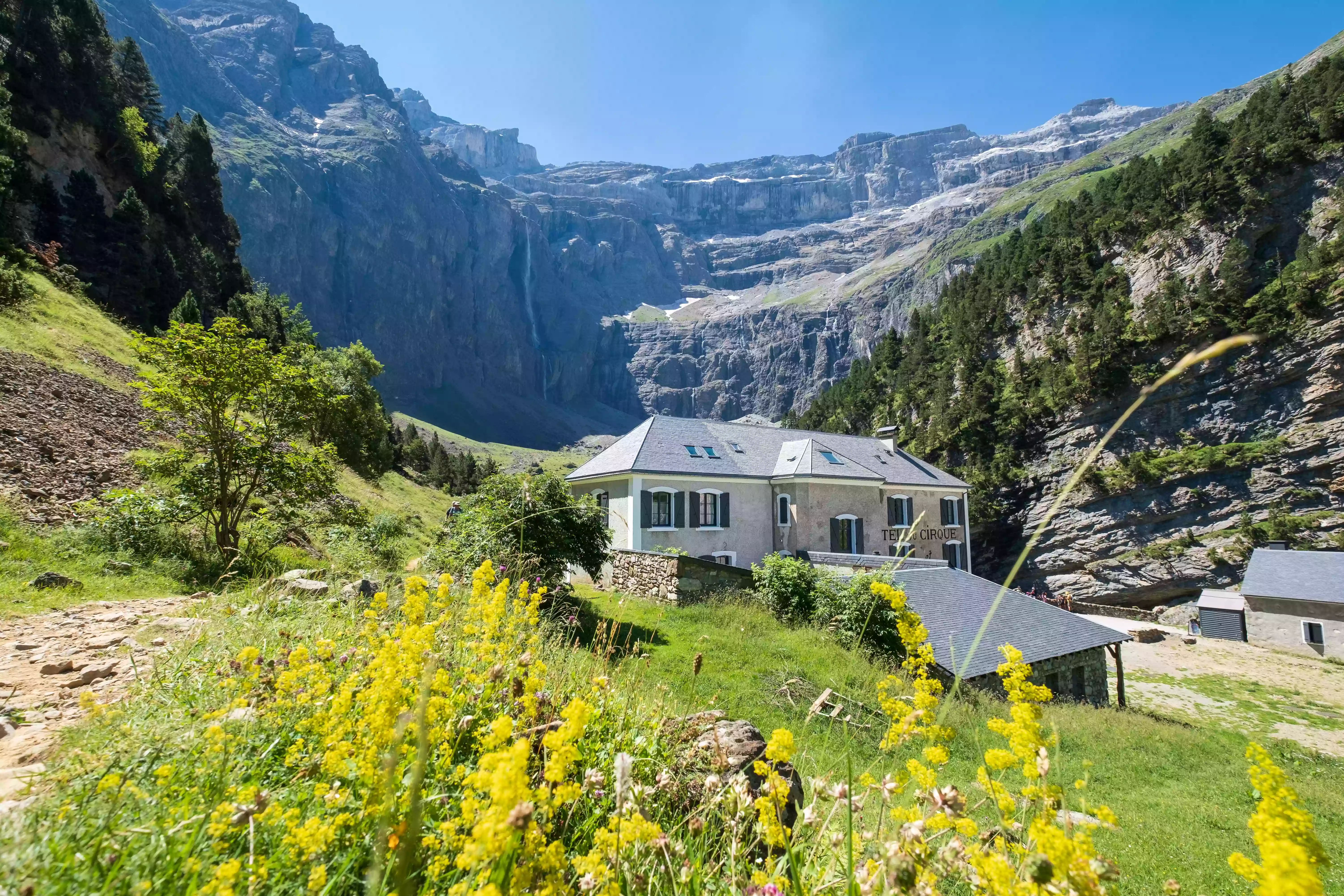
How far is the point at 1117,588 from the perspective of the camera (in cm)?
3662

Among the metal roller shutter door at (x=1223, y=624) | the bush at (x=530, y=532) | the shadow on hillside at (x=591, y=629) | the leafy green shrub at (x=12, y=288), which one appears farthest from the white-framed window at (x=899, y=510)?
the leafy green shrub at (x=12, y=288)

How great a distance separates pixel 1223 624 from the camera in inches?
1122

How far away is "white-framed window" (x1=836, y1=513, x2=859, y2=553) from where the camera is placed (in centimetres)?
2519

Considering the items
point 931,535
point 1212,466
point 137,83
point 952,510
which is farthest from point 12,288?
point 1212,466

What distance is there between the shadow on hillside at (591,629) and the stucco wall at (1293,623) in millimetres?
32471

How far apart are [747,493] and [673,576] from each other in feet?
30.5

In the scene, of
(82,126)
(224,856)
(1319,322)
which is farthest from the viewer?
(1319,322)

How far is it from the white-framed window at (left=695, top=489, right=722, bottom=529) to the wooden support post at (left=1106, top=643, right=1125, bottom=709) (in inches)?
535

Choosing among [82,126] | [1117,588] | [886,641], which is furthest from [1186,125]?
[82,126]

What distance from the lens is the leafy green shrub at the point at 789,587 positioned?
50.9ft

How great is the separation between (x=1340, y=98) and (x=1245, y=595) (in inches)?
1405

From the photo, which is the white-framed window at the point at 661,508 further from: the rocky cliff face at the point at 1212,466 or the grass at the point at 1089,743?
the rocky cliff face at the point at 1212,466

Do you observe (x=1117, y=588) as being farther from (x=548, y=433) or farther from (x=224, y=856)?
(x=548, y=433)

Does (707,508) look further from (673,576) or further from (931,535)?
(931,535)
